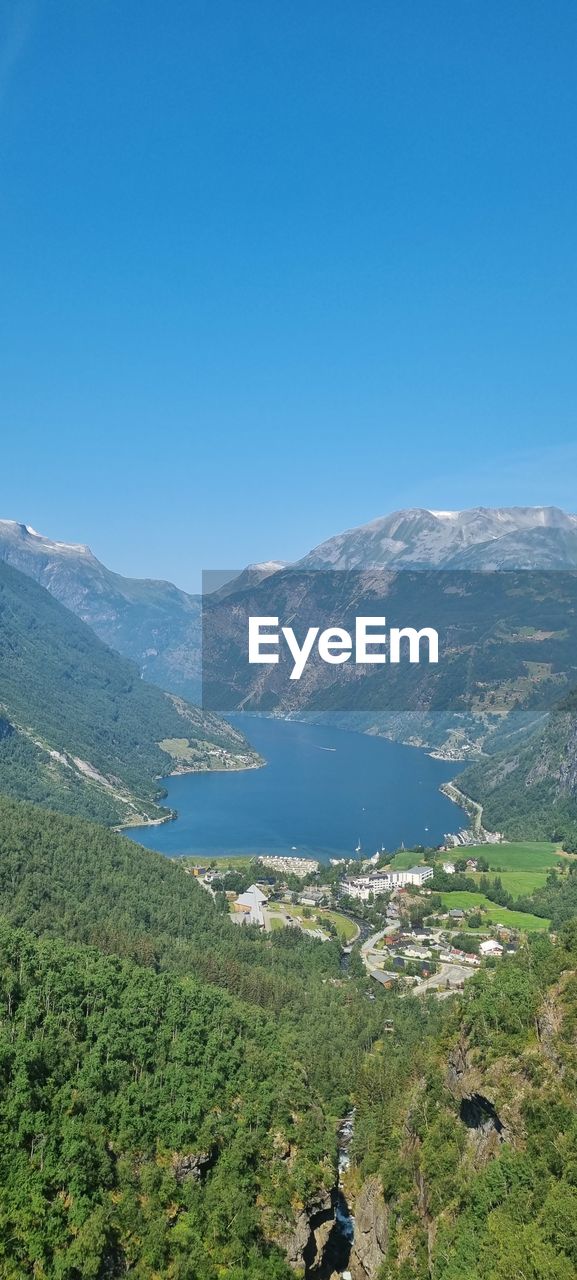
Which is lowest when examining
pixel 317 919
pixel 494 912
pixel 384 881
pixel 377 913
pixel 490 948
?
pixel 317 919

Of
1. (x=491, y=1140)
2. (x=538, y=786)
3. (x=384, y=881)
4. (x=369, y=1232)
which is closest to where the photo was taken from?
(x=491, y=1140)

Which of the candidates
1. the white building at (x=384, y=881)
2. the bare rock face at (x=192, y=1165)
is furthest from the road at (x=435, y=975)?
the bare rock face at (x=192, y=1165)

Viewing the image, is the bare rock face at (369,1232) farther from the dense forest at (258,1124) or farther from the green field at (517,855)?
the green field at (517,855)

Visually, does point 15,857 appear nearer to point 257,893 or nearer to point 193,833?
point 257,893

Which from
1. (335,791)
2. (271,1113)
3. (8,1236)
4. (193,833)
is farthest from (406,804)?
(8,1236)

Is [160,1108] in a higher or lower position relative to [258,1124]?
higher

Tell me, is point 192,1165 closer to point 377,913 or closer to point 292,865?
point 377,913

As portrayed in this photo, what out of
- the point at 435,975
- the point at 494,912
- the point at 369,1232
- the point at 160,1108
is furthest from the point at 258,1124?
the point at 494,912
